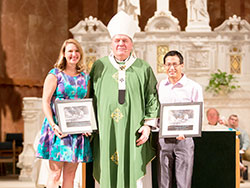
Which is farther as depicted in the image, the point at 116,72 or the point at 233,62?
the point at 233,62

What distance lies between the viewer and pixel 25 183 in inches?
403

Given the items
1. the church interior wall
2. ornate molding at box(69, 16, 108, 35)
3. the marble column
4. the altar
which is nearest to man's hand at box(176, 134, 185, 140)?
the marble column

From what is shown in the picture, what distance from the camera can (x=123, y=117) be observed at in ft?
14.3

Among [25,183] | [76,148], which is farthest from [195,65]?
[76,148]

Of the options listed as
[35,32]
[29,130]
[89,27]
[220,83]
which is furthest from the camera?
[35,32]

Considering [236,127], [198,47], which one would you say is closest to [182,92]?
[236,127]

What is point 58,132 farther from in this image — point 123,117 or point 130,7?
point 130,7

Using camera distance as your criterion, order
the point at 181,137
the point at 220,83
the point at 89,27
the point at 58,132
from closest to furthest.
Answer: the point at 58,132 → the point at 181,137 → the point at 220,83 → the point at 89,27

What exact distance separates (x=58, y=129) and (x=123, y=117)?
56 cm

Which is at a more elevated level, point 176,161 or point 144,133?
point 144,133

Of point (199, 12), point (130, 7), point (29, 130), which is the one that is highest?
point (130, 7)

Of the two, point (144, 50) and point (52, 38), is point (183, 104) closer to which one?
point (144, 50)

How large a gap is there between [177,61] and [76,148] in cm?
125

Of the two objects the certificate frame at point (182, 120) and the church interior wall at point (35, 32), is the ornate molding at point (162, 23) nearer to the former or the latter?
the church interior wall at point (35, 32)
